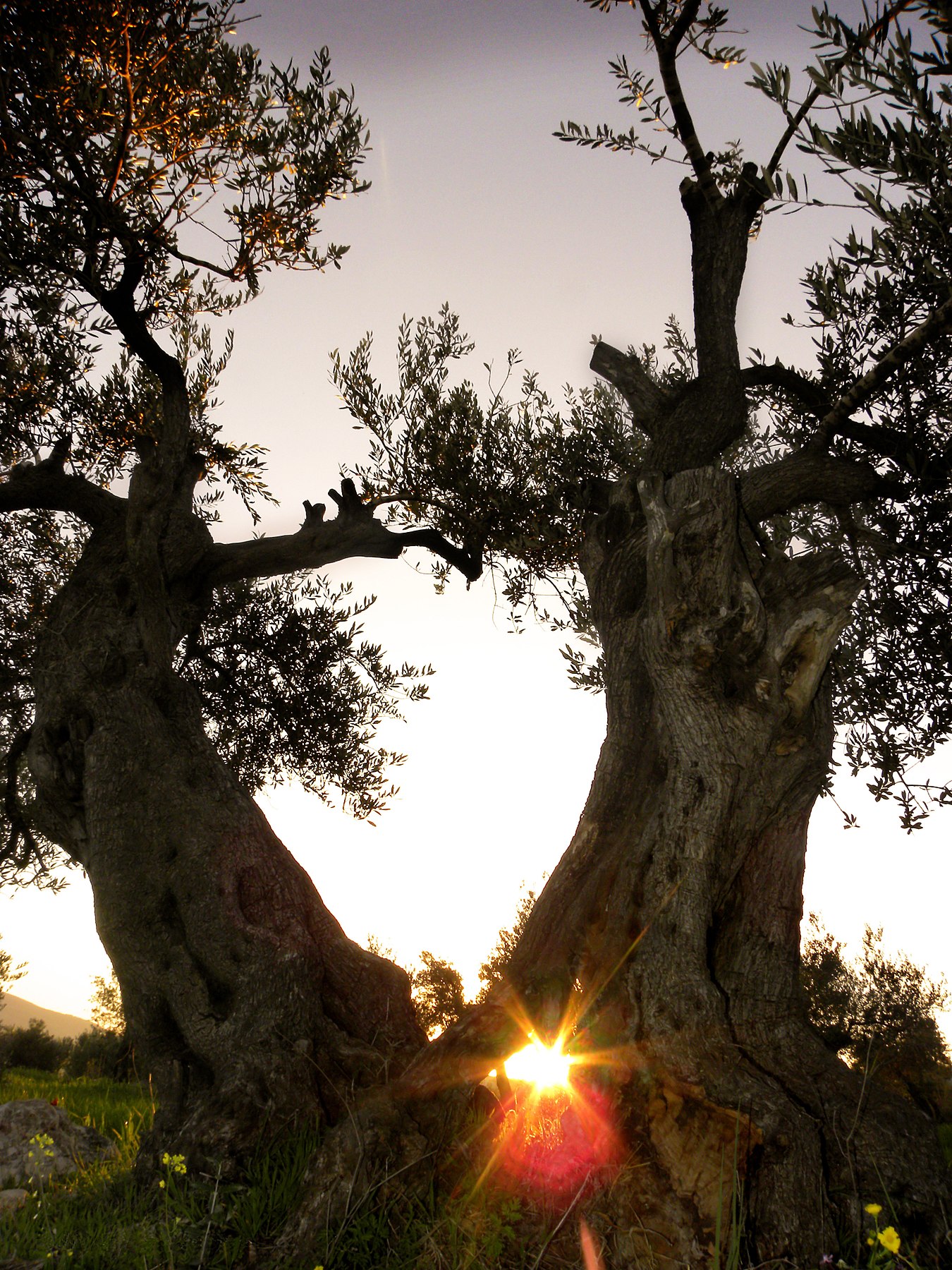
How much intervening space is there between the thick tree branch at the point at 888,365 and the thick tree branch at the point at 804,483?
0.85ft

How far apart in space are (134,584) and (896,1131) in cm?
712

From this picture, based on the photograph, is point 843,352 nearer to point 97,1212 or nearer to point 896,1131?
point 896,1131

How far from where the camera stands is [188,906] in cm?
647

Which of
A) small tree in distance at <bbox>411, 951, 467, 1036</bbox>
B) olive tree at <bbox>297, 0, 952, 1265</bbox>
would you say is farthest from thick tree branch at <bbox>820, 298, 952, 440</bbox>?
small tree in distance at <bbox>411, 951, 467, 1036</bbox>

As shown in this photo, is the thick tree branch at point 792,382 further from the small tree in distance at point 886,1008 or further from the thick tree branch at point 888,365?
the small tree in distance at point 886,1008

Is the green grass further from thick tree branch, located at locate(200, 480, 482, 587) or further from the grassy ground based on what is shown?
thick tree branch, located at locate(200, 480, 482, 587)

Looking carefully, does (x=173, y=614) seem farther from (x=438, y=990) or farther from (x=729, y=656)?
(x=438, y=990)

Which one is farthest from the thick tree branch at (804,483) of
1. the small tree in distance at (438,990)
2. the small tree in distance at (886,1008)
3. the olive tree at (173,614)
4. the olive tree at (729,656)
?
the small tree in distance at (438,990)

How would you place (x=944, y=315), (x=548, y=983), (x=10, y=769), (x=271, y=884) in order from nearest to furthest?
1. (x=548, y=983)
2. (x=944, y=315)
3. (x=271, y=884)
4. (x=10, y=769)

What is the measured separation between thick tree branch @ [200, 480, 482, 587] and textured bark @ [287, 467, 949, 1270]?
3.35 meters

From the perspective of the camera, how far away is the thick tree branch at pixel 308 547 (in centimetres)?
895

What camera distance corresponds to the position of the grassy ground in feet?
13.9

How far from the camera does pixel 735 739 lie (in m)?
5.55

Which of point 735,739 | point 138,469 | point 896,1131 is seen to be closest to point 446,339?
point 138,469
